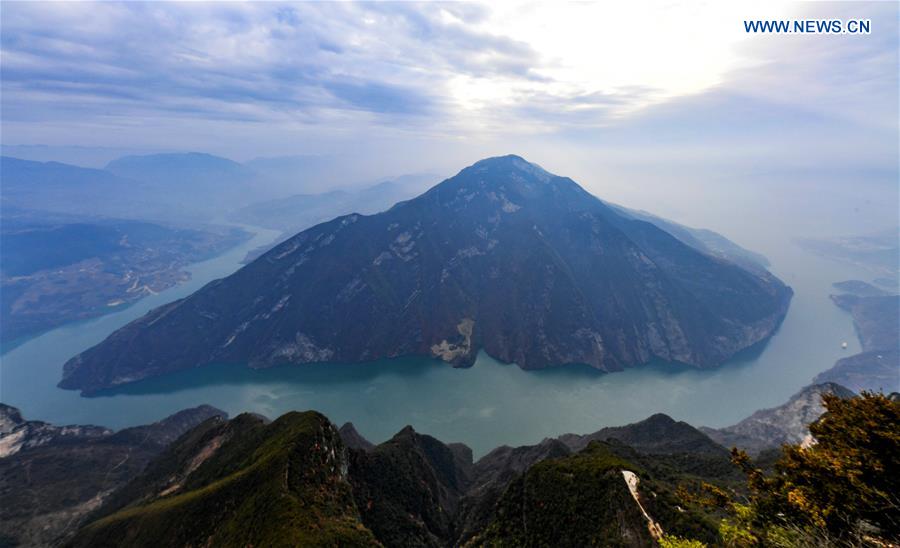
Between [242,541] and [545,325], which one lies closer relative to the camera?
[242,541]

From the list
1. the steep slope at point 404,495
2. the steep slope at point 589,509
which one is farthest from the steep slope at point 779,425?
the steep slope at point 404,495

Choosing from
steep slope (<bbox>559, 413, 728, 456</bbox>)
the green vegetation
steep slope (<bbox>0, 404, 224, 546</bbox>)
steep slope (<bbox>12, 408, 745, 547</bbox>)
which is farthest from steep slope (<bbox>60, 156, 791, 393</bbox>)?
the green vegetation

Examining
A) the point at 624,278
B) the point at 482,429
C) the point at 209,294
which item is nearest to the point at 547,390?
the point at 482,429

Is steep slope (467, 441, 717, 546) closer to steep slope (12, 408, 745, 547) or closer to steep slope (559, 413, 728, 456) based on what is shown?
steep slope (12, 408, 745, 547)

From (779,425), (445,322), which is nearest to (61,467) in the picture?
(445,322)

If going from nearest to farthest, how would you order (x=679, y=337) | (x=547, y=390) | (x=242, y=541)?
(x=242, y=541) → (x=547, y=390) → (x=679, y=337)

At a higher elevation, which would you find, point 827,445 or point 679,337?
point 827,445

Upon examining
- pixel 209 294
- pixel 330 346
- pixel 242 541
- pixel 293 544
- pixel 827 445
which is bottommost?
pixel 330 346

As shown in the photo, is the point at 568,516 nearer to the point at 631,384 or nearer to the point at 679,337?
the point at 631,384
